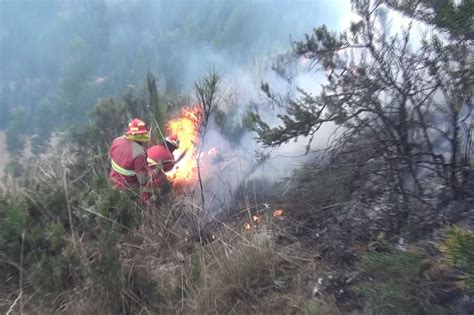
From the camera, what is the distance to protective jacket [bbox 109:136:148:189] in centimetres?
560

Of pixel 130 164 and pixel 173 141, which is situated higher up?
pixel 173 141

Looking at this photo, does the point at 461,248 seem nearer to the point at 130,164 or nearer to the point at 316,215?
the point at 316,215

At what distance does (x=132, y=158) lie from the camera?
18.6ft

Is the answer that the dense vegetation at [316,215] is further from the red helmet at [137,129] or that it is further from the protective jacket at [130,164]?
the red helmet at [137,129]

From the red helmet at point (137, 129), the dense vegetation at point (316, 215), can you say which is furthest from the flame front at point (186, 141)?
the dense vegetation at point (316, 215)

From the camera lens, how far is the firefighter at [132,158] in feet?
18.4

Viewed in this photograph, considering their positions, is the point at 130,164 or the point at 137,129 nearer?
the point at 130,164

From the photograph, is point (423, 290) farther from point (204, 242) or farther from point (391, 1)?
point (391, 1)

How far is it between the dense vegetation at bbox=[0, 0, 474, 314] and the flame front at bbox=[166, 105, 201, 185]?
1.34 m

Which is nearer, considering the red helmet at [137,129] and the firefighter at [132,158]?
the firefighter at [132,158]

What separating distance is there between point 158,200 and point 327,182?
5.48 feet

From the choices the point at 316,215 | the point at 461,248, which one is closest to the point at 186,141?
the point at 316,215

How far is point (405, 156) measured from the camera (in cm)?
352

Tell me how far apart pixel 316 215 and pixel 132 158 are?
2500 millimetres
